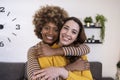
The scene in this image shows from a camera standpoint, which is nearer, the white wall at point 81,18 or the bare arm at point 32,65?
the bare arm at point 32,65

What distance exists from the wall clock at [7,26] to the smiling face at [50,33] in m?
2.02

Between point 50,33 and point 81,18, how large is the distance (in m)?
2.10

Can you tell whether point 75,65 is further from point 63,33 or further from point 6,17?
point 6,17

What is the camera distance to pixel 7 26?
10.4 ft

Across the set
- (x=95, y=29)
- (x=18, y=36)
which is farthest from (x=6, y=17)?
(x=95, y=29)

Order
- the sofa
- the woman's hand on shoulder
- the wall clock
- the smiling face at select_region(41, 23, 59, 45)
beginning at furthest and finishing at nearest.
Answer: the wall clock < the sofa < the smiling face at select_region(41, 23, 59, 45) < the woman's hand on shoulder

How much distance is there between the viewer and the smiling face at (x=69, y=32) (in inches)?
43.8

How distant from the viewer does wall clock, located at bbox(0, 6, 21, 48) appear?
3.15 m

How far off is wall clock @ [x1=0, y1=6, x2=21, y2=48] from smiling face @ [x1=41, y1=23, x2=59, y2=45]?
2023mm

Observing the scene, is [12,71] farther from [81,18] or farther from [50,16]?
[50,16]

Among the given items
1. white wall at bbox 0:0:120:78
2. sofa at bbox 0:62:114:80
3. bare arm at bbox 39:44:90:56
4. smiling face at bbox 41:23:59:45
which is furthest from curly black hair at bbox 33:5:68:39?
white wall at bbox 0:0:120:78

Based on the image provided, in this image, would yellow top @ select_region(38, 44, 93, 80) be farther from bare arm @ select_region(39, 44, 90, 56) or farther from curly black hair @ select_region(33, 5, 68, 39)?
curly black hair @ select_region(33, 5, 68, 39)

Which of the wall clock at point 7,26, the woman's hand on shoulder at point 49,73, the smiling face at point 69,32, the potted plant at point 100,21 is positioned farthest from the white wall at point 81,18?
the woman's hand on shoulder at point 49,73

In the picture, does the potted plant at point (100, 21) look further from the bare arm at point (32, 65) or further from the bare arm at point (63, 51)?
the bare arm at point (32, 65)
